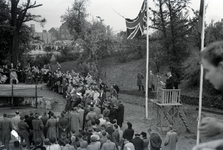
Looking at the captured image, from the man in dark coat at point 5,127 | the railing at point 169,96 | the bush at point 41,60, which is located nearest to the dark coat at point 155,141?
the railing at point 169,96

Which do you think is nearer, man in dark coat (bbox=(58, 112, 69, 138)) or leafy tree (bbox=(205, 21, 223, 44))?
man in dark coat (bbox=(58, 112, 69, 138))

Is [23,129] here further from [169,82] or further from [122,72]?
[122,72]

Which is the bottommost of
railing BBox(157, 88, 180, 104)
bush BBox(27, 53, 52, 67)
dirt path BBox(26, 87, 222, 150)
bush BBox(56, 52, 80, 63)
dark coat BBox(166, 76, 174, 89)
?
dirt path BBox(26, 87, 222, 150)

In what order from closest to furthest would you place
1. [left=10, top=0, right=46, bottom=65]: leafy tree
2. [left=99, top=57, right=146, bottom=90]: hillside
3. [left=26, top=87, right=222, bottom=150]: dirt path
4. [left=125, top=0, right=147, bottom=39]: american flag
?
[left=26, top=87, right=222, bottom=150]: dirt path < [left=125, top=0, right=147, bottom=39]: american flag < [left=10, top=0, right=46, bottom=65]: leafy tree < [left=99, top=57, right=146, bottom=90]: hillside

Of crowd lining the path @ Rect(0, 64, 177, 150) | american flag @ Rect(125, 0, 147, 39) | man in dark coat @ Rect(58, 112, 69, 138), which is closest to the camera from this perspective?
crowd lining the path @ Rect(0, 64, 177, 150)

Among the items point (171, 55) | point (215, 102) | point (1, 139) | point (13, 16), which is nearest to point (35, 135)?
point (1, 139)

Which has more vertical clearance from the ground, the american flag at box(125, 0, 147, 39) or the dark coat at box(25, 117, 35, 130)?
the american flag at box(125, 0, 147, 39)

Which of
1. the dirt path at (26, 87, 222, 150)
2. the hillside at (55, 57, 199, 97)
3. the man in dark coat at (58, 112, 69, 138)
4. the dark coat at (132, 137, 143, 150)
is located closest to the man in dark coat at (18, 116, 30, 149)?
the man in dark coat at (58, 112, 69, 138)

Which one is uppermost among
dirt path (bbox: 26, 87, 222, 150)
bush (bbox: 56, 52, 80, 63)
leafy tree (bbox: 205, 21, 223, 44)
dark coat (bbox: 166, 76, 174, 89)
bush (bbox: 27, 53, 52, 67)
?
leafy tree (bbox: 205, 21, 223, 44)

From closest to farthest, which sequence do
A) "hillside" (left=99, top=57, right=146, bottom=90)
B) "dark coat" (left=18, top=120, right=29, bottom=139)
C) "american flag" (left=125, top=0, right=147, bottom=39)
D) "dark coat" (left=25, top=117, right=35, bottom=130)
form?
"dark coat" (left=18, top=120, right=29, bottom=139) < "dark coat" (left=25, top=117, right=35, bottom=130) < "american flag" (left=125, top=0, right=147, bottom=39) < "hillside" (left=99, top=57, right=146, bottom=90)

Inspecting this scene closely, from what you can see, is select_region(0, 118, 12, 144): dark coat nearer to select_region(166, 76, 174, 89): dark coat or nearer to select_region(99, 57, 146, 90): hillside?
select_region(166, 76, 174, 89): dark coat

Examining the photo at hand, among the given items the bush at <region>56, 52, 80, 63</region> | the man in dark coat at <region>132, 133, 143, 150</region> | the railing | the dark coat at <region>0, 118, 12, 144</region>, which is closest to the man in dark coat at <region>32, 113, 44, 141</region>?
the dark coat at <region>0, 118, 12, 144</region>

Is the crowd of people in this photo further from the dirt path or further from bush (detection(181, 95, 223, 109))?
bush (detection(181, 95, 223, 109))

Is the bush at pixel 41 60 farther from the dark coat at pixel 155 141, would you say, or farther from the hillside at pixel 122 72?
the dark coat at pixel 155 141
